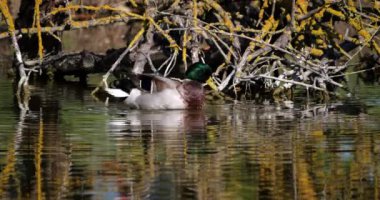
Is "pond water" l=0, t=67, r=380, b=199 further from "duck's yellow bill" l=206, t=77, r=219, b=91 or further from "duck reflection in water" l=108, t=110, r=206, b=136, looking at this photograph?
"duck's yellow bill" l=206, t=77, r=219, b=91

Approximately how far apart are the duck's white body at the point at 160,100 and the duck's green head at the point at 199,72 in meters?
0.71

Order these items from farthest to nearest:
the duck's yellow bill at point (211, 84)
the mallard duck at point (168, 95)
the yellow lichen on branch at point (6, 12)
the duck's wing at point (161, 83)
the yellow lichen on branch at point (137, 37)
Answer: the duck's yellow bill at point (211, 84)
the yellow lichen on branch at point (137, 37)
the yellow lichen on branch at point (6, 12)
the duck's wing at point (161, 83)
the mallard duck at point (168, 95)

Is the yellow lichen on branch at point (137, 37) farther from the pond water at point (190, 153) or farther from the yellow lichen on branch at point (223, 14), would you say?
the yellow lichen on branch at point (223, 14)

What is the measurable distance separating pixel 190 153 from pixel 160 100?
174 inches

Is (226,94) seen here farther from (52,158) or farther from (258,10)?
(52,158)

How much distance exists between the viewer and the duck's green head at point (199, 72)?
14942 millimetres

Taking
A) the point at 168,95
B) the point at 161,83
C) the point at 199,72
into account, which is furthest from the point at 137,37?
the point at 168,95

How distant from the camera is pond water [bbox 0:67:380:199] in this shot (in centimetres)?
800

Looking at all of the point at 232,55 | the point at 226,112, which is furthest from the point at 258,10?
the point at 226,112

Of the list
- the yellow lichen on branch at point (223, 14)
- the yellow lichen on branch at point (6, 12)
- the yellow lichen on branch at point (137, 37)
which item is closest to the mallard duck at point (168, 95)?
the yellow lichen on branch at point (137, 37)

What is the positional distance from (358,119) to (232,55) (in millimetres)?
3246

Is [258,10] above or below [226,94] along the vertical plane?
above

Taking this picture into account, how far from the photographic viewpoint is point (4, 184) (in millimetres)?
8211

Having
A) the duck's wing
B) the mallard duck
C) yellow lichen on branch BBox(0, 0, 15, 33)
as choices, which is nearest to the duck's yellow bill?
the mallard duck
